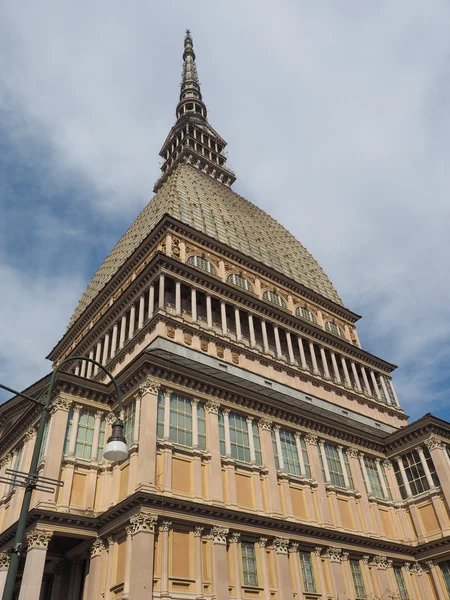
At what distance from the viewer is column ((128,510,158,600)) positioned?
25875 millimetres

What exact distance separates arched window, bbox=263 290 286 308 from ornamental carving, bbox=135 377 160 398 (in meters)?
25.4

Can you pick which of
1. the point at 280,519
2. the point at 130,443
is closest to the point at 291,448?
the point at 280,519

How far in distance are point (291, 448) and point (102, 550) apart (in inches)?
628

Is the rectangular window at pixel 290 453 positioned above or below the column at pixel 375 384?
below

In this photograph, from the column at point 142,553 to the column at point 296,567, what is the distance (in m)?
10.4

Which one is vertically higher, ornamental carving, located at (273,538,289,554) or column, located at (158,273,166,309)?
column, located at (158,273,166,309)

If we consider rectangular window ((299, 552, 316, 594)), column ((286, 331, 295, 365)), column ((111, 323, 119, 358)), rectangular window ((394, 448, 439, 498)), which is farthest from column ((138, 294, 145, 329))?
rectangular window ((394, 448, 439, 498))

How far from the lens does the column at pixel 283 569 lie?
31.4m

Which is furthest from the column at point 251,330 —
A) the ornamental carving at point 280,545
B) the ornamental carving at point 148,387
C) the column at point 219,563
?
the column at point 219,563

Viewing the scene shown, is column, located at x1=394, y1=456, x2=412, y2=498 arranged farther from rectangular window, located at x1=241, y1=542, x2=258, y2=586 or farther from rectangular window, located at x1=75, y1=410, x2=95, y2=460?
rectangular window, located at x1=75, y1=410, x2=95, y2=460

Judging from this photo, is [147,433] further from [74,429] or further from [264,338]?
[264,338]

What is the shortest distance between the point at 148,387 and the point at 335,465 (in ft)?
60.8

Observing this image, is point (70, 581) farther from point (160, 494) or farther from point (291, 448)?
point (291, 448)

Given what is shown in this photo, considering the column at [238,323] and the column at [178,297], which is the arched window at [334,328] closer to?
the column at [238,323]
